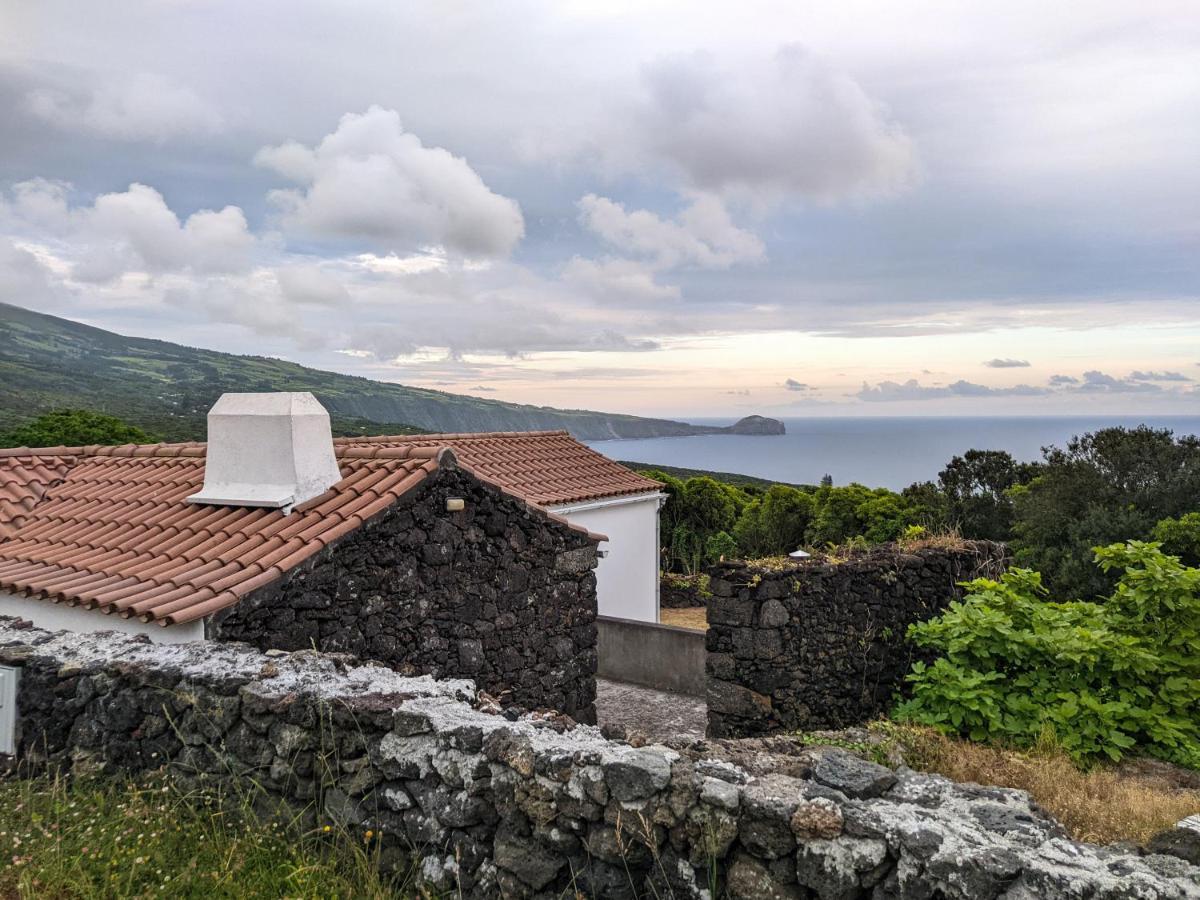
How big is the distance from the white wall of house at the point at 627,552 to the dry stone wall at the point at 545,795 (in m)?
10.5

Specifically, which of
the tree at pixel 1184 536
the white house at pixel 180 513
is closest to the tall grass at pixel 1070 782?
the white house at pixel 180 513

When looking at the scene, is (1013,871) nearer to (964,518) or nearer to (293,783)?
(293,783)

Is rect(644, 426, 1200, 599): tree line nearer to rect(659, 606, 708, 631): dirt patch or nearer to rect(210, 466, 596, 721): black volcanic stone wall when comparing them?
rect(659, 606, 708, 631): dirt patch

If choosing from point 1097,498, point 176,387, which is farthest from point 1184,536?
point 176,387

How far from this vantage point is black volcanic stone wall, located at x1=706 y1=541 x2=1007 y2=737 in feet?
29.1

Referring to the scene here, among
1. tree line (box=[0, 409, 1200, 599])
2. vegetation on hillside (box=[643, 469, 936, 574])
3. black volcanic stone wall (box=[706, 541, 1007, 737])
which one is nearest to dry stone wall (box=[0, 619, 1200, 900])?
black volcanic stone wall (box=[706, 541, 1007, 737])

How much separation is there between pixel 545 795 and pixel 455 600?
153 inches

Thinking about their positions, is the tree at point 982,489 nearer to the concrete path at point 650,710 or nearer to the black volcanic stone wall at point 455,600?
the concrete path at point 650,710

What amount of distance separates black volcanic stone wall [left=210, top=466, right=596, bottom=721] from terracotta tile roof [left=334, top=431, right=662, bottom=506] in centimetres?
543

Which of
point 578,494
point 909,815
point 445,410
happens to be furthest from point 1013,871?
point 445,410

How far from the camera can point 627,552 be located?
16.8 m

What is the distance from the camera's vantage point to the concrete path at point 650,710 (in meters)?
10.3

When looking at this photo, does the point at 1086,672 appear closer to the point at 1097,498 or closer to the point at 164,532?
the point at 164,532

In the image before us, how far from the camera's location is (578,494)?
15.0 metres
